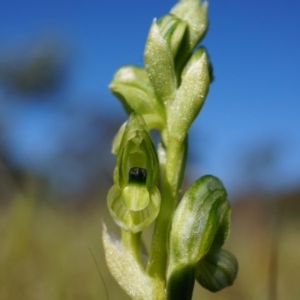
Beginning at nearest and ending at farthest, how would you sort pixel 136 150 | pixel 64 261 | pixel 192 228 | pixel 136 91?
pixel 192 228
pixel 136 150
pixel 136 91
pixel 64 261

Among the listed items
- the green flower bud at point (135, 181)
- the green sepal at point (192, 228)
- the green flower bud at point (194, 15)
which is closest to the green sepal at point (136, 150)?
the green flower bud at point (135, 181)

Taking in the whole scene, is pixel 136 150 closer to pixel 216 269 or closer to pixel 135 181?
pixel 135 181

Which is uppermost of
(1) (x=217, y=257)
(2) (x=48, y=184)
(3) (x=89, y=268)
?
(1) (x=217, y=257)

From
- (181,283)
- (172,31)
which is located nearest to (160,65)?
(172,31)

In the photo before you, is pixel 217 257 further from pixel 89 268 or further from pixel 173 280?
pixel 89 268

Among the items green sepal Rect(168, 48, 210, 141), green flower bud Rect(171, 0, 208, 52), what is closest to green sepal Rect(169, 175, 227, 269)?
green sepal Rect(168, 48, 210, 141)

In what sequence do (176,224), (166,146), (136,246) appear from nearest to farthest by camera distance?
(176,224) → (136,246) → (166,146)

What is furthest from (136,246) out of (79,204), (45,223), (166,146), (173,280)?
(79,204)
